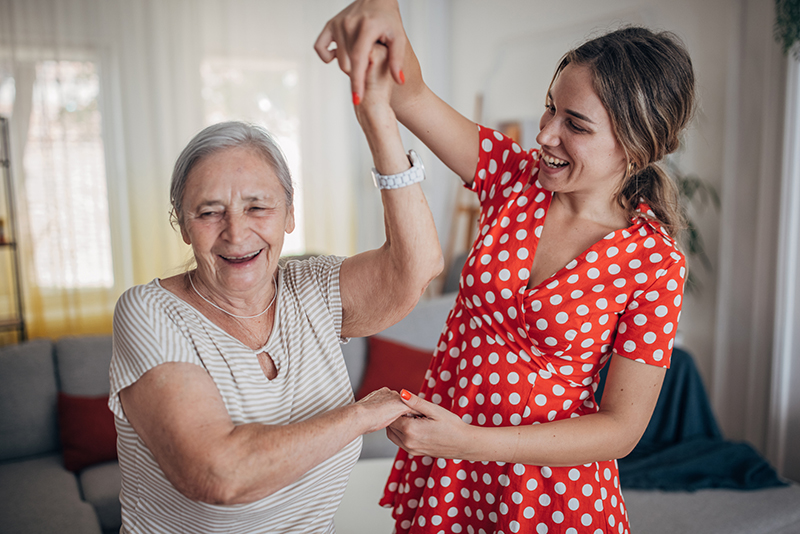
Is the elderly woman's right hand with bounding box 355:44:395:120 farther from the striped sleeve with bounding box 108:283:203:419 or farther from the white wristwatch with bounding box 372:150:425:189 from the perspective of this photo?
the striped sleeve with bounding box 108:283:203:419

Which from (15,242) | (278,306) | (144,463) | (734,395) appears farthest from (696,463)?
(15,242)

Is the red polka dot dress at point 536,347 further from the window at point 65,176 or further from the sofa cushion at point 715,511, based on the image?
the window at point 65,176

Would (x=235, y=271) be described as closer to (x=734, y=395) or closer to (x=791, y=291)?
(x=791, y=291)

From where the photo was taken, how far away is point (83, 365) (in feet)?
8.31

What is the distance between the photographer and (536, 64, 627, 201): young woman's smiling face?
1051 mm

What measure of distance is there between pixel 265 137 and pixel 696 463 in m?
2.27

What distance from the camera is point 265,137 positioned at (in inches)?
39.7

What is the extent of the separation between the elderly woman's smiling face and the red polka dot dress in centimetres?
42

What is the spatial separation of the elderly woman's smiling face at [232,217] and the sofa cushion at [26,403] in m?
1.97

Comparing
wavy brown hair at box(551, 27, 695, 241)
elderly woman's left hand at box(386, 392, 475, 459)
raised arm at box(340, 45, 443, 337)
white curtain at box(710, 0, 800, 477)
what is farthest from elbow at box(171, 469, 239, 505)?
white curtain at box(710, 0, 800, 477)

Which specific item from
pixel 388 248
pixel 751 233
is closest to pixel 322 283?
pixel 388 248

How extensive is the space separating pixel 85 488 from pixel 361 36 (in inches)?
88.7

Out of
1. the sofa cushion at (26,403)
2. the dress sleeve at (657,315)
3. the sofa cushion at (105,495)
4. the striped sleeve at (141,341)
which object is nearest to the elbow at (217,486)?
the striped sleeve at (141,341)

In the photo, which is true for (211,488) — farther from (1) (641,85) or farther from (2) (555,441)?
(1) (641,85)
